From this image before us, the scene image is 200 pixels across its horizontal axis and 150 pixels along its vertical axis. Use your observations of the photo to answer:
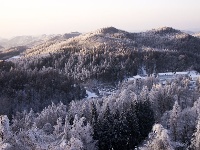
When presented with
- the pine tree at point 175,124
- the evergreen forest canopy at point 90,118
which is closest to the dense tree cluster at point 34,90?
the evergreen forest canopy at point 90,118

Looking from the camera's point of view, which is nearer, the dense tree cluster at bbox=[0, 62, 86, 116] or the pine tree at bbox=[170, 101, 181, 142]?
the pine tree at bbox=[170, 101, 181, 142]

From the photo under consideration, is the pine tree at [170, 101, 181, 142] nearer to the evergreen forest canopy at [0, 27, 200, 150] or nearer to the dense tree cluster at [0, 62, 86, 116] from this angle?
the evergreen forest canopy at [0, 27, 200, 150]

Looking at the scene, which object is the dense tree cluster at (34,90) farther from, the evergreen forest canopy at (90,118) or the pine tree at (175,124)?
the pine tree at (175,124)

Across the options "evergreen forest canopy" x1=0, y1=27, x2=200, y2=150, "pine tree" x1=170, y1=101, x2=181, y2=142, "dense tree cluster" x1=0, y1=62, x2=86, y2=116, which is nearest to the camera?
"evergreen forest canopy" x1=0, y1=27, x2=200, y2=150

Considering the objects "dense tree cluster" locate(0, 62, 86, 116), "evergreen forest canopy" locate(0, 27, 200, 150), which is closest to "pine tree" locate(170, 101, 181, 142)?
"evergreen forest canopy" locate(0, 27, 200, 150)

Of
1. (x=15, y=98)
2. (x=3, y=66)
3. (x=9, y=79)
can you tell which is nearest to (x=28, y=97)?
(x=15, y=98)

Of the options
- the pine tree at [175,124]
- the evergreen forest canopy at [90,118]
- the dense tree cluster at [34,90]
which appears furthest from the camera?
the dense tree cluster at [34,90]

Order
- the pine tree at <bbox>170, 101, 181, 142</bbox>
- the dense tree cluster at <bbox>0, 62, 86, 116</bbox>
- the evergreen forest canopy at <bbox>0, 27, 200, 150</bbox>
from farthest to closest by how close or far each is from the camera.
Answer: the dense tree cluster at <bbox>0, 62, 86, 116</bbox> < the pine tree at <bbox>170, 101, 181, 142</bbox> < the evergreen forest canopy at <bbox>0, 27, 200, 150</bbox>

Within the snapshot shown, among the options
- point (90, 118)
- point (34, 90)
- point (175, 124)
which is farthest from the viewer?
point (34, 90)

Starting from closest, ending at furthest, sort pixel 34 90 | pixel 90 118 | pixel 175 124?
pixel 175 124
pixel 90 118
pixel 34 90

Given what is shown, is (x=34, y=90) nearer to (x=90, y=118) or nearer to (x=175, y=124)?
(x=90, y=118)

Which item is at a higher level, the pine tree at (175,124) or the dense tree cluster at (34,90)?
the pine tree at (175,124)

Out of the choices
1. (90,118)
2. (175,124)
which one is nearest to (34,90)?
(90,118)
